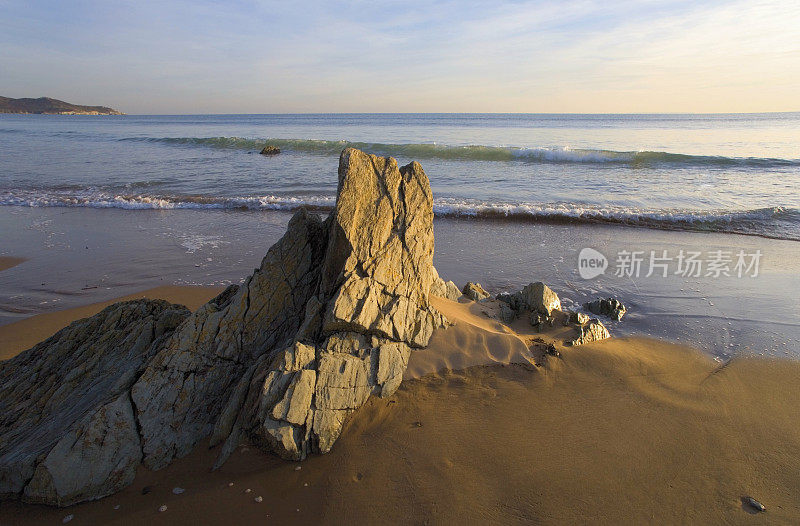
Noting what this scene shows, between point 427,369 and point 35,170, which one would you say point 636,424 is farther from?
point 35,170

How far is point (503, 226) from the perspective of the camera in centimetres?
1173

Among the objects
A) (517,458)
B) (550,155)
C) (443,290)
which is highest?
(550,155)

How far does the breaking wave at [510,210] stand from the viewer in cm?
1163

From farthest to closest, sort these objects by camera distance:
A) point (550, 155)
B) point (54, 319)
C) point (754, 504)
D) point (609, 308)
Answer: point (550, 155)
point (54, 319)
point (609, 308)
point (754, 504)

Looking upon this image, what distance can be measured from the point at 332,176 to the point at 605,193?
11150mm

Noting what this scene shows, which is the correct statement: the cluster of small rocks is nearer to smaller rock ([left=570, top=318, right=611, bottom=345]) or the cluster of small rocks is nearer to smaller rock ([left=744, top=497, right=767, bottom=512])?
smaller rock ([left=570, top=318, right=611, bottom=345])

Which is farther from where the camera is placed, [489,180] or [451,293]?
[489,180]

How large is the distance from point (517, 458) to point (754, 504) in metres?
1.63

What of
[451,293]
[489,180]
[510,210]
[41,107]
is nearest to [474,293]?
[451,293]

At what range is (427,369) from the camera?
424 cm

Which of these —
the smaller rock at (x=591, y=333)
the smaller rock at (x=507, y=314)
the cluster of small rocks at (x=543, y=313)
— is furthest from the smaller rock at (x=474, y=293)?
the smaller rock at (x=591, y=333)

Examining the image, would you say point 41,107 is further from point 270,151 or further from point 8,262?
point 8,262

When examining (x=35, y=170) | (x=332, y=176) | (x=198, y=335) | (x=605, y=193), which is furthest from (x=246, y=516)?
(x=35, y=170)

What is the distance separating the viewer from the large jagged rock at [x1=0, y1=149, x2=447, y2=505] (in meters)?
3.28
